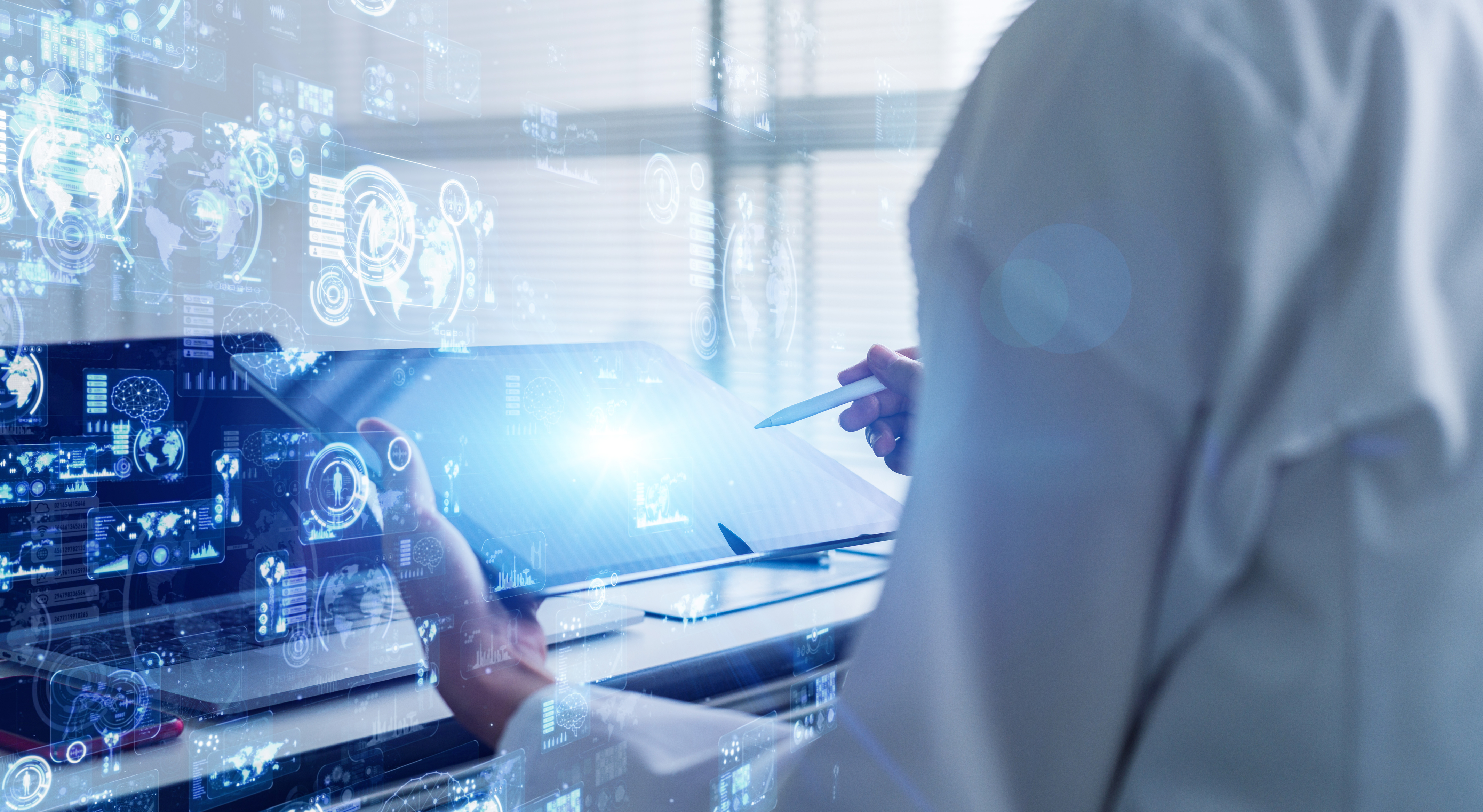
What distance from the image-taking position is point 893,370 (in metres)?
0.93

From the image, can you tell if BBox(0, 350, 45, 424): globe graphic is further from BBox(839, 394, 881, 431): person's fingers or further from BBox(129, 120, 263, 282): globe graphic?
BBox(839, 394, 881, 431): person's fingers

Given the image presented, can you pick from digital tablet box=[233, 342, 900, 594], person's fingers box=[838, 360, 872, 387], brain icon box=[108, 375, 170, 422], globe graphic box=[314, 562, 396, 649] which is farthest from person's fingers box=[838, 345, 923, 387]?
brain icon box=[108, 375, 170, 422]

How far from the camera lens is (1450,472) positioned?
30 centimetres

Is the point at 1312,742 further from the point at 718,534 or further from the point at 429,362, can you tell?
the point at 718,534

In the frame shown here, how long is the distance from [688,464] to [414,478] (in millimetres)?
346

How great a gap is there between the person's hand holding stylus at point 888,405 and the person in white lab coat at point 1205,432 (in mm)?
591

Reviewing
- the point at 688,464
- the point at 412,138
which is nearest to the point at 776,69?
the point at 688,464

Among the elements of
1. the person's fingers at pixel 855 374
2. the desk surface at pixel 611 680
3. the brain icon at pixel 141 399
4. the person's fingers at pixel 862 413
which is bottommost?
the desk surface at pixel 611 680

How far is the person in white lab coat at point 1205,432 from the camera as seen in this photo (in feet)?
0.97

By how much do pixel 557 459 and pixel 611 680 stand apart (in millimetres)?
181

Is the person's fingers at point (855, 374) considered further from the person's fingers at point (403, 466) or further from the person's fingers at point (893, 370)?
the person's fingers at point (403, 466)

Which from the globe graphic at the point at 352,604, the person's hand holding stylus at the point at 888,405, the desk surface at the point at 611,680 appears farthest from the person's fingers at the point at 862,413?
the globe graphic at the point at 352,604

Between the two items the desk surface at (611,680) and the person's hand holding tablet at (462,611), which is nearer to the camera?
the desk surface at (611,680)

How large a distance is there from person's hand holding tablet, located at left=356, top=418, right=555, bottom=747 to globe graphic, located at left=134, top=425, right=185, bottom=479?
0.32 feet
